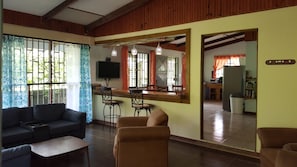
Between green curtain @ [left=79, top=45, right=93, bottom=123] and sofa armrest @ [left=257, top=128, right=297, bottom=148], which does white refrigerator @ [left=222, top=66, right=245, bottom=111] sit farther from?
sofa armrest @ [left=257, top=128, right=297, bottom=148]

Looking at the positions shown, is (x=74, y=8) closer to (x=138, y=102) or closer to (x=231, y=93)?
(x=138, y=102)

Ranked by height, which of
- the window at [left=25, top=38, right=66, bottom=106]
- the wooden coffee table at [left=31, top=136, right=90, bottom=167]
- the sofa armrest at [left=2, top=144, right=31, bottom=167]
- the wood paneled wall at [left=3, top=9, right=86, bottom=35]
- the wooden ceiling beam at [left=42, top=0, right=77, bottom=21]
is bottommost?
the wooden coffee table at [left=31, top=136, right=90, bottom=167]

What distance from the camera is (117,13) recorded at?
229 inches

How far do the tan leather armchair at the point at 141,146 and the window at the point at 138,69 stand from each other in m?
5.28

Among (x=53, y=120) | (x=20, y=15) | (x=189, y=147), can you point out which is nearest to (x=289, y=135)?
(x=189, y=147)

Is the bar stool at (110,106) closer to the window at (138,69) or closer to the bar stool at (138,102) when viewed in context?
the bar stool at (138,102)

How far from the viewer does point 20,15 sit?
16.7 ft

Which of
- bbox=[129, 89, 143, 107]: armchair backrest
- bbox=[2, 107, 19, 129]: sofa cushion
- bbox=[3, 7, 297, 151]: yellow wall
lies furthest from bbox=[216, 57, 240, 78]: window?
bbox=[2, 107, 19, 129]: sofa cushion

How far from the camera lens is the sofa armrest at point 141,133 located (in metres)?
3.05

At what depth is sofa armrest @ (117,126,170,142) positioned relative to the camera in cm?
305

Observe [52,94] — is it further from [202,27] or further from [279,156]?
[279,156]

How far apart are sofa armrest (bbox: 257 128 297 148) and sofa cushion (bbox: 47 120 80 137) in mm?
3397

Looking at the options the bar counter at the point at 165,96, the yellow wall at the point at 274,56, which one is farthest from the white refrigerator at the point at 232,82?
the yellow wall at the point at 274,56

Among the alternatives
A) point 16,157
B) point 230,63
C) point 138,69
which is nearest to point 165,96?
point 16,157
